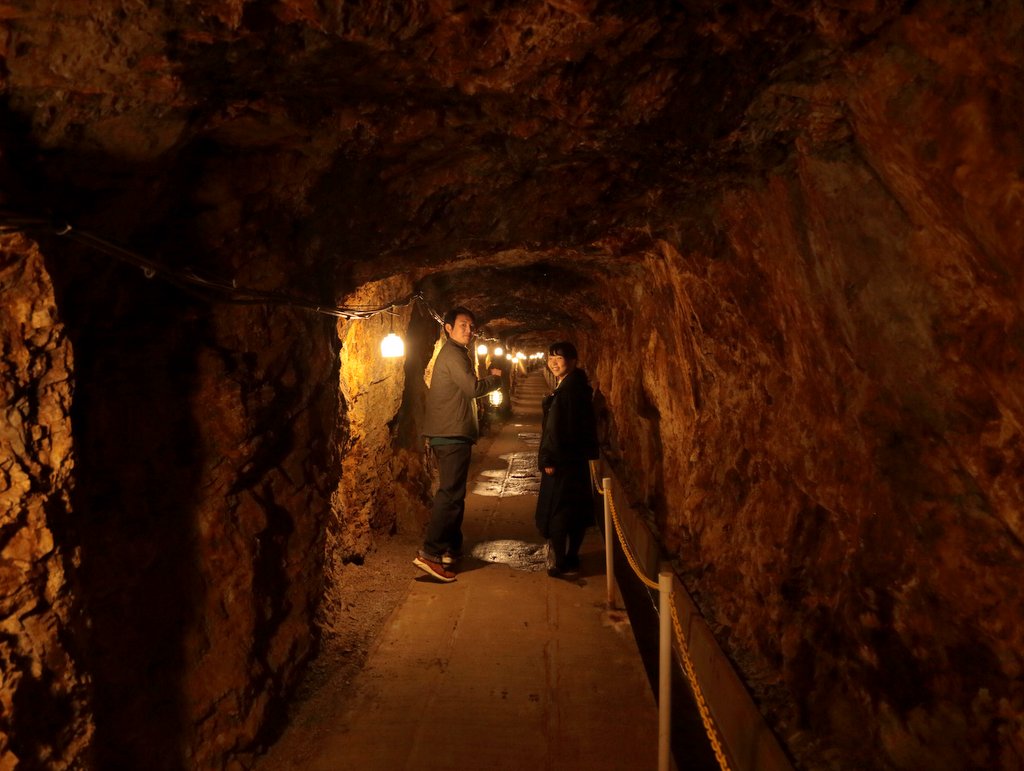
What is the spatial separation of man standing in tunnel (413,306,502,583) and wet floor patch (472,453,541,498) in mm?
3800

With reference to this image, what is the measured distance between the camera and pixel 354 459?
6.03 meters

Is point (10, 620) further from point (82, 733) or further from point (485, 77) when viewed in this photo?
point (485, 77)

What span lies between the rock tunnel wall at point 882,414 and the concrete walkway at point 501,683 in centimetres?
112

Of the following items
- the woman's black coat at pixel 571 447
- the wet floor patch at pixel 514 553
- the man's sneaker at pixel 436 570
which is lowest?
the wet floor patch at pixel 514 553

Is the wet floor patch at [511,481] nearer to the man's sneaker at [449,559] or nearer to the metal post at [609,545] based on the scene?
the man's sneaker at [449,559]

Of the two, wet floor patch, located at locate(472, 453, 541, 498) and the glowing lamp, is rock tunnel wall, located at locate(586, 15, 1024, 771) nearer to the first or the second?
the glowing lamp

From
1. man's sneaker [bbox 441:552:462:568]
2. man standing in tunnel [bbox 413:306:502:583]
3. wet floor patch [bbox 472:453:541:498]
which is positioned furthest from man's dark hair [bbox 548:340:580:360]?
wet floor patch [bbox 472:453:541:498]

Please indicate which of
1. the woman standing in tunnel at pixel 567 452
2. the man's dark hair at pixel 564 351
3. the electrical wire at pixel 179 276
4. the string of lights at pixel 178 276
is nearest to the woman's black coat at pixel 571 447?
the woman standing in tunnel at pixel 567 452

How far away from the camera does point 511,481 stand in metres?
10.7

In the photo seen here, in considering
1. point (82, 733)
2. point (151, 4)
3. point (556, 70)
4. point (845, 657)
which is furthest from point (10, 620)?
point (845, 657)

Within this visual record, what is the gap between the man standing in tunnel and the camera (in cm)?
558

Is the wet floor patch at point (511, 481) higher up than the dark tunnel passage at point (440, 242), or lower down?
lower down

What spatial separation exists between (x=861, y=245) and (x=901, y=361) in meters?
0.54

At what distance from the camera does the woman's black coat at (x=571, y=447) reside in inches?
231
